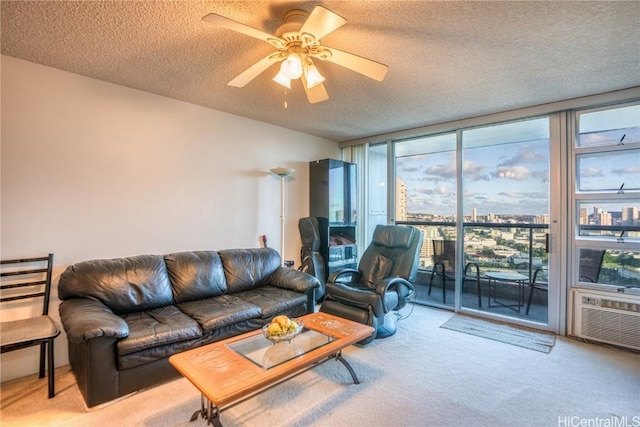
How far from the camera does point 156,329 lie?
2232 millimetres

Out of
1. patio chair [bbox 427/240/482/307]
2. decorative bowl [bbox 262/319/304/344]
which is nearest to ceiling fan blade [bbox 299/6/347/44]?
decorative bowl [bbox 262/319/304/344]

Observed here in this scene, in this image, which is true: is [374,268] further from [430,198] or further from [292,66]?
[292,66]

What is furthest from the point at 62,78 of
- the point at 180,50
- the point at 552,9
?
the point at 552,9

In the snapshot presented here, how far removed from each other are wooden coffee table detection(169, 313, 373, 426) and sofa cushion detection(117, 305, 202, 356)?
40 centimetres

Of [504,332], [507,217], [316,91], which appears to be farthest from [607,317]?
[316,91]

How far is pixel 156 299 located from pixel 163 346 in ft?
2.00

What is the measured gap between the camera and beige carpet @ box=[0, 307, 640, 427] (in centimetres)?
192

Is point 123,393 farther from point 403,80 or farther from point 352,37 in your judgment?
point 403,80

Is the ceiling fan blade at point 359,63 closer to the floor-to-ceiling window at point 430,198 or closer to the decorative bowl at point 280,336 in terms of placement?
the decorative bowl at point 280,336

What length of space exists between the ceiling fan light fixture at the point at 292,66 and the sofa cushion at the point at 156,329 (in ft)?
6.49

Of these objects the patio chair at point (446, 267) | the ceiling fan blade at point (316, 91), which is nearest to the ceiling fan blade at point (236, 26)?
the ceiling fan blade at point (316, 91)

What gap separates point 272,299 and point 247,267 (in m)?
0.57

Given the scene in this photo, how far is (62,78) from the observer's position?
2.59 m

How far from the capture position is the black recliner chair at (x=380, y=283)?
9.85ft
